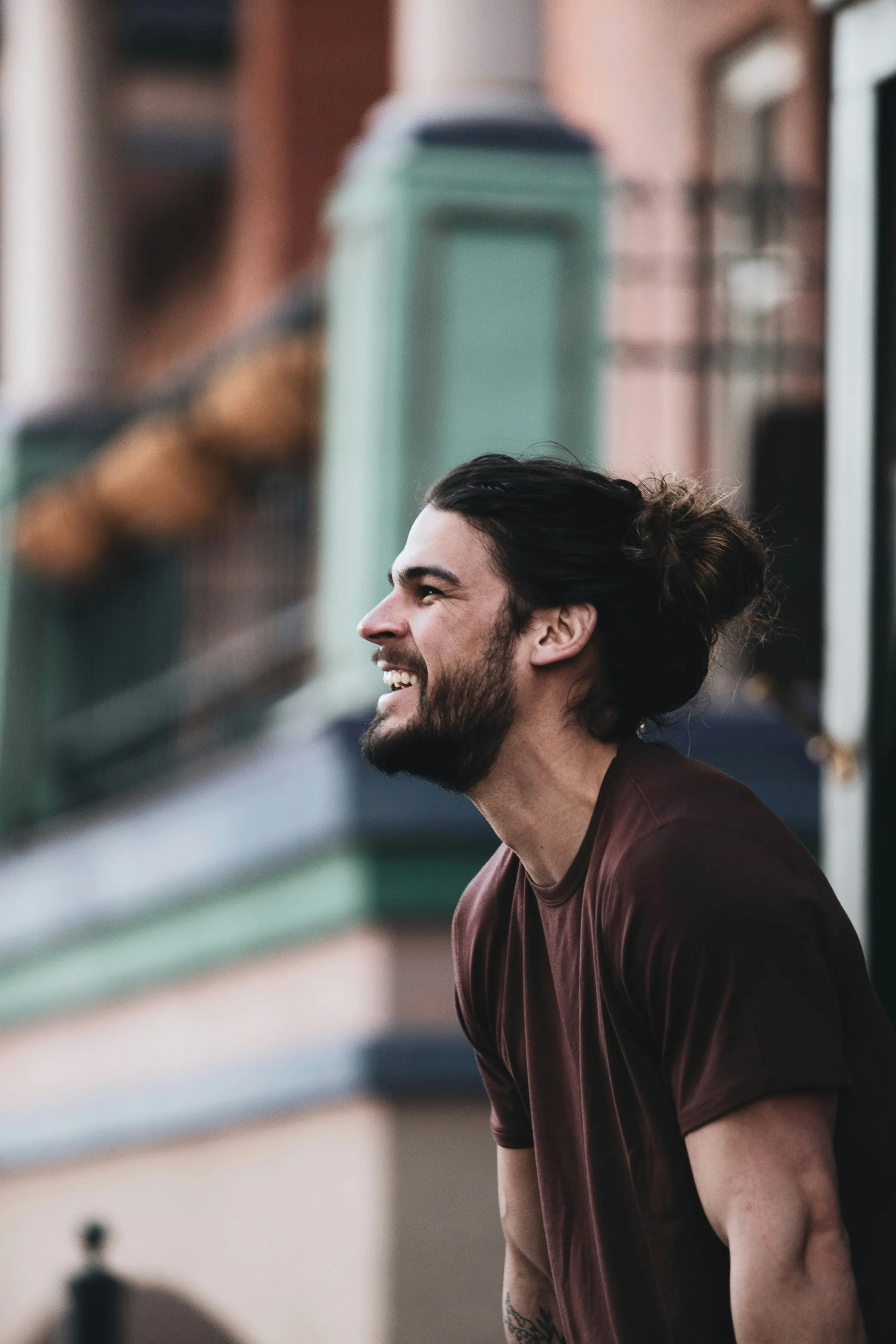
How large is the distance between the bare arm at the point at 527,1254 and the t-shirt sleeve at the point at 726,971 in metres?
0.58

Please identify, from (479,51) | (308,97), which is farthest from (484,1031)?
(308,97)

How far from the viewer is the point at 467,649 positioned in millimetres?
2809

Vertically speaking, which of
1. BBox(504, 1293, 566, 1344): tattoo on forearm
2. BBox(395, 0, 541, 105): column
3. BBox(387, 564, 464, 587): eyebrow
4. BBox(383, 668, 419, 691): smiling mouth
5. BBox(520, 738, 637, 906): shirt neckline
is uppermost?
BBox(395, 0, 541, 105): column

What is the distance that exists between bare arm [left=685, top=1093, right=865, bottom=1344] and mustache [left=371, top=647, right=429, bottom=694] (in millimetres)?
699

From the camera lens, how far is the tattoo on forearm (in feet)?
10.1

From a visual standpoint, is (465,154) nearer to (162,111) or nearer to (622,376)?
(622,376)

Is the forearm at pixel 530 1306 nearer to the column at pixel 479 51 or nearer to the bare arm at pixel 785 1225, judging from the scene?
the bare arm at pixel 785 1225

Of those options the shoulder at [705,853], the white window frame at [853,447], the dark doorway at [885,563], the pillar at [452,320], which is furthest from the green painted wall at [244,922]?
the shoulder at [705,853]

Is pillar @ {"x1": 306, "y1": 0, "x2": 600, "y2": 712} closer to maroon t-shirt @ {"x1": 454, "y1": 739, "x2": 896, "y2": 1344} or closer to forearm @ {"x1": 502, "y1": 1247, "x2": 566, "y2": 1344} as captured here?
forearm @ {"x1": 502, "y1": 1247, "x2": 566, "y2": 1344}

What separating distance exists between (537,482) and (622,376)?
211 inches

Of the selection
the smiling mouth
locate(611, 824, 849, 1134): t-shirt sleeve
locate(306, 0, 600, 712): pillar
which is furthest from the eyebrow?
locate(306, 0, 600, 712): pillar

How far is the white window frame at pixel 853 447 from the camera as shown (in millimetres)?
4129

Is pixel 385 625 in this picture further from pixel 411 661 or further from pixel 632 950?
pixel 632 950

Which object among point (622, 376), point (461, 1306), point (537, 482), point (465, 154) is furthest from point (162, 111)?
point (537, 482)
